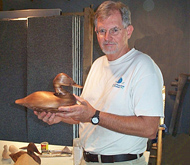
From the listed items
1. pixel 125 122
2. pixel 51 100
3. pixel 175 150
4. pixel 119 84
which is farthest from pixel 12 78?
pixel 175 150

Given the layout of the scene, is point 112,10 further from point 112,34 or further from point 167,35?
point 167,35

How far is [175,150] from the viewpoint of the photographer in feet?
12.1

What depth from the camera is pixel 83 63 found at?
297 cm

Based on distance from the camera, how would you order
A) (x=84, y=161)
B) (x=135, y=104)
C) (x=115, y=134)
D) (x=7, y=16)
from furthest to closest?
1. (x=7, y=16)
2. (x=84, y=161)
3. (x=115, y=134)
4. (x=135, y=104)

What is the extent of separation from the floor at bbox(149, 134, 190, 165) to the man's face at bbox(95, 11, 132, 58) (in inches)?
96.0

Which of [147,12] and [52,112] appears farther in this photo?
[147,12]

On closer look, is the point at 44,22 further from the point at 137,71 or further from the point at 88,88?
the point at 137,71

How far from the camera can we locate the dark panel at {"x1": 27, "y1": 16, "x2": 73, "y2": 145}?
2854mm

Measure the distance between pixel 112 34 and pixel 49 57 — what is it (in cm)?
156

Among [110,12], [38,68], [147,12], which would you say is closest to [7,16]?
[38,68]

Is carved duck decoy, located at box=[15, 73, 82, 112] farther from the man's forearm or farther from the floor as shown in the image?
the floor

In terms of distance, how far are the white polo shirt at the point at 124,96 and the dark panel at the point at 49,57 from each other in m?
1.36

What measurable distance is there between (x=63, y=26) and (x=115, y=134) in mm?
1824

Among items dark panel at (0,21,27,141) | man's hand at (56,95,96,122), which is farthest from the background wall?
man's hand at (56,95,96,122)
